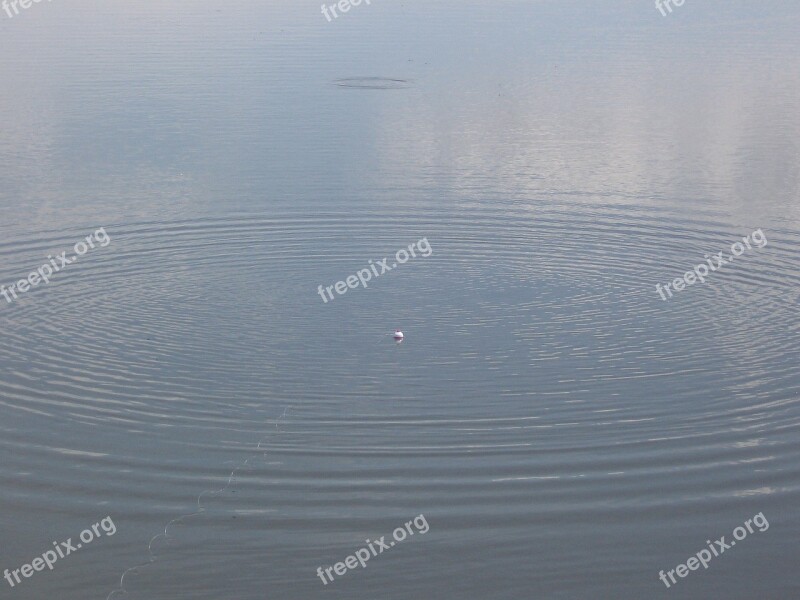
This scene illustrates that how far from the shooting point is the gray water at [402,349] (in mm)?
9492

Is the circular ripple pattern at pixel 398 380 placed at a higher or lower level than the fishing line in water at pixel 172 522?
lower

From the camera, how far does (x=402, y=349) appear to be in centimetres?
1349

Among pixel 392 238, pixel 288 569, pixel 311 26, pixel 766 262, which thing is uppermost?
pixel 288 569

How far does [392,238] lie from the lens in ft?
57.8

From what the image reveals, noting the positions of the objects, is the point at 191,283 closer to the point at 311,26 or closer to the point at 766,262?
the point at 766,262

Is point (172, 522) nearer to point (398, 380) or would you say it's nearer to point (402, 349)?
point (398, 380)

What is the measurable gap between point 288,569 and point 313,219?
10.1 metres

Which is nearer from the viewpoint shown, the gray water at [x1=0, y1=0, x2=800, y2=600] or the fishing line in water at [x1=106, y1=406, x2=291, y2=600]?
the fishing line in water at [x1=106, y1=406, x2=291, y2=600]

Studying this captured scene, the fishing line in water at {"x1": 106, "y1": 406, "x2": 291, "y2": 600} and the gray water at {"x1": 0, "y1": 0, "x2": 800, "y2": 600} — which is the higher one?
the fishing line in water at {"x1": 106, "y1": 406, "x2": 291, "y2": 600}

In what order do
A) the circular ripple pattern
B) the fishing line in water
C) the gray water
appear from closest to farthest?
the fishing line in water
the gray water
the circular ripple pattern

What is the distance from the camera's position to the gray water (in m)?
9.49

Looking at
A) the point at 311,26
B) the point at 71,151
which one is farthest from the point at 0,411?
the point at 311,26

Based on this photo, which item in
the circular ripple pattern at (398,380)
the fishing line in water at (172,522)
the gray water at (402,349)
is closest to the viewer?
the fishing line in water at (172,522)

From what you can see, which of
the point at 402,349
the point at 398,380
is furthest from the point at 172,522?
the point at 402,349
